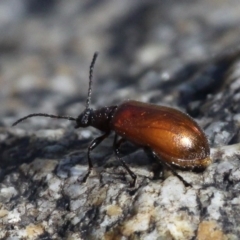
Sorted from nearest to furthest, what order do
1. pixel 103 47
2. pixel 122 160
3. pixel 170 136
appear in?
pixel 170 136 < pixel 122 160 < pixel 103 47

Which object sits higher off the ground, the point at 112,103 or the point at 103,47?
the point at 112,103

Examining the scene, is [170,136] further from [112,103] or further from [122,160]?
[112,103]

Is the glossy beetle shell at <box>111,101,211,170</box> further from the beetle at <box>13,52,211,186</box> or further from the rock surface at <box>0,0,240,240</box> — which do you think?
the rock surface at <box>0,0,240,240</box>

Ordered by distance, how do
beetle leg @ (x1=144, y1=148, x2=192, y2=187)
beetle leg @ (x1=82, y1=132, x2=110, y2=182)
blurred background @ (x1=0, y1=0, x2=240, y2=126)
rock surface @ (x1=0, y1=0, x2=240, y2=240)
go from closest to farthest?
rock surface @ (x1=0, y1=0, x2=240, y2=240), beetle leg @ (x1=144, y1=148, x2=192, y2=187), beetle leg @ (x1=82, y1=132, x2=110, y2=182), blurred background @ (x1=0, y1=0, x2=240, y2=126)

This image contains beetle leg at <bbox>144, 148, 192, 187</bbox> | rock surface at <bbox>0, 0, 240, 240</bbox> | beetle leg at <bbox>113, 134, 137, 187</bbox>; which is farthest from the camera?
beetle leg at <bbox>113, 134, 137, 187</bbox>

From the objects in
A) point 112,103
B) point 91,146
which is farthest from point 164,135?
point 112,103

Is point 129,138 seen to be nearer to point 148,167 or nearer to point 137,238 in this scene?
point 148,167

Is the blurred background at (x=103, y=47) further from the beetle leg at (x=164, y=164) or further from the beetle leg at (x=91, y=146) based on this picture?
the beetle leg at (x=164, y=164)

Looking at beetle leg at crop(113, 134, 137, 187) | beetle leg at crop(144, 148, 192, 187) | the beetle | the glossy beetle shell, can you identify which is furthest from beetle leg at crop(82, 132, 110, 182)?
beetle leg at crop(144, 148, 192, 187)
